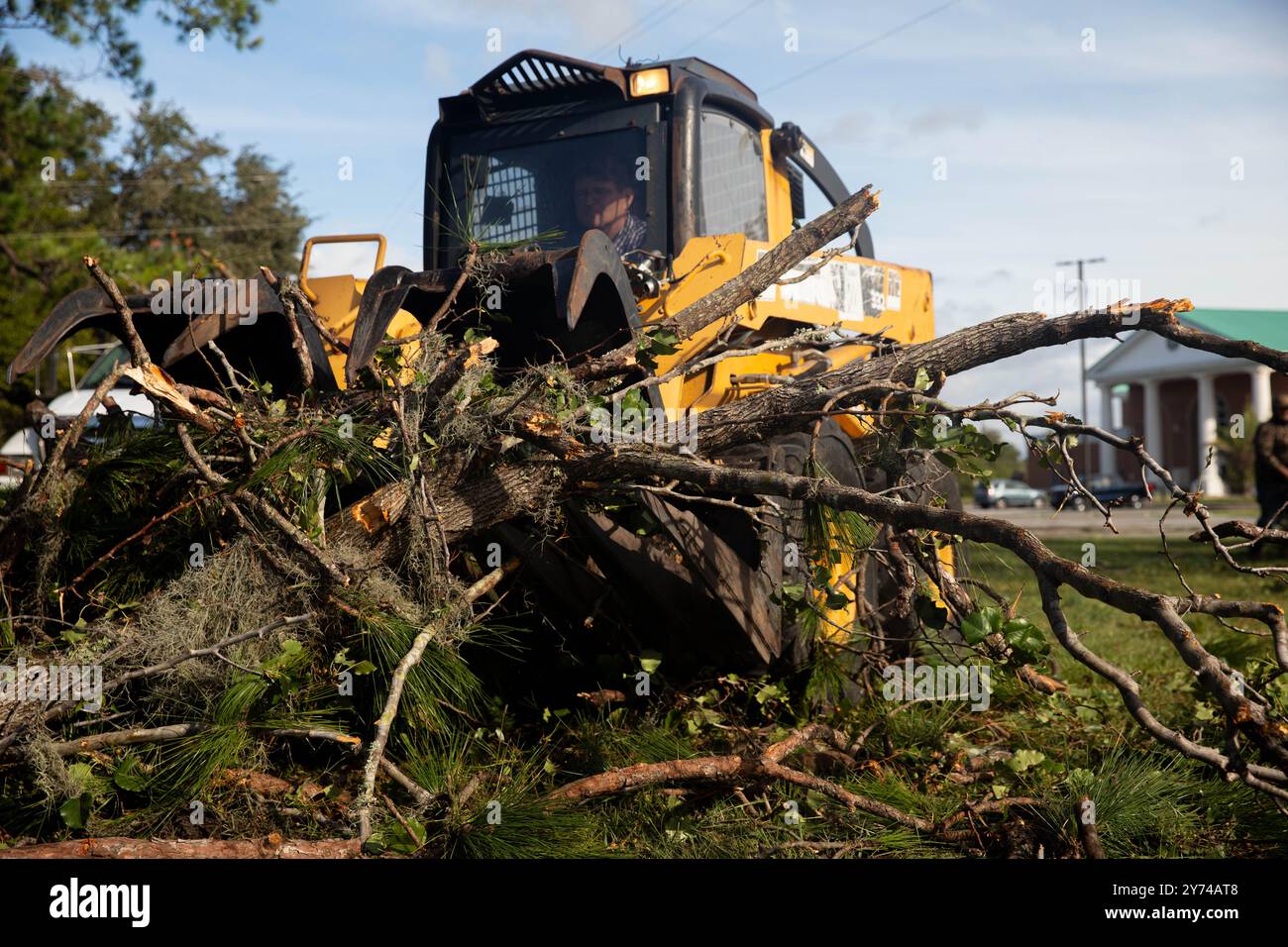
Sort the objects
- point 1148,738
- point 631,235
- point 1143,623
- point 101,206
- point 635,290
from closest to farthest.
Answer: point 1148,738 < point 635,290 < point 631,235 < point 1143,623 < point 101,206

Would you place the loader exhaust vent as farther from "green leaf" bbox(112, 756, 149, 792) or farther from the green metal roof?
the green metal roof

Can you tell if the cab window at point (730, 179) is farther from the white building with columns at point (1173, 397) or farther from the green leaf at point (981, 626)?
the white building with columns at point (1173, 397)

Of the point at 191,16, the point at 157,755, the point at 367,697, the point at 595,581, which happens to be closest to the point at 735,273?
the point at 595,581

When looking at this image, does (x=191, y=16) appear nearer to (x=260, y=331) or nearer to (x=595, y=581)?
(x=260, y=331)

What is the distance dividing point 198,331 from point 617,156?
2.15m

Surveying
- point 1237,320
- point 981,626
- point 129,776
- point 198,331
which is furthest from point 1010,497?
point 129,776

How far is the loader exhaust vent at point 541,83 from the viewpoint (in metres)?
5.51

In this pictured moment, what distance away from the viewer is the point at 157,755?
362 cm

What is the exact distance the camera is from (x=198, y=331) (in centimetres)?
418

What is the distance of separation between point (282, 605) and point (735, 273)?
2244 mm

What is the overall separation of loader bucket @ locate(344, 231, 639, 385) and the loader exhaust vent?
60.8 inches

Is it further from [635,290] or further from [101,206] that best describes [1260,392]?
[635,290]

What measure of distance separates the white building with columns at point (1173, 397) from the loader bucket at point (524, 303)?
3849 centimetres

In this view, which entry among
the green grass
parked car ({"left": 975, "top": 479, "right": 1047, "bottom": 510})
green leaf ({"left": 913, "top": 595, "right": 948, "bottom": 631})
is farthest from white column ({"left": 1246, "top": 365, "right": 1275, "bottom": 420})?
green leaf ({"left": 913, "top": 595, "right": 948, "bottom": 631})
